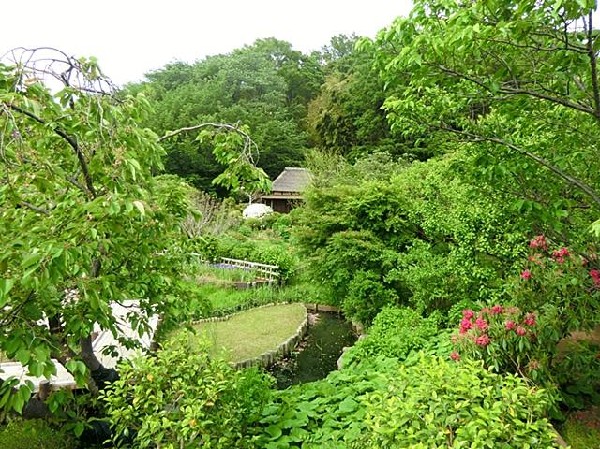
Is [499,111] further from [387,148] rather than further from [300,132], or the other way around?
[300,132]

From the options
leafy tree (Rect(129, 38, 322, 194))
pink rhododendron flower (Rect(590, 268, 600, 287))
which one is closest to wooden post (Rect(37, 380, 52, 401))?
pink rhododendron flower (Rect(590, 268, 600, 287))

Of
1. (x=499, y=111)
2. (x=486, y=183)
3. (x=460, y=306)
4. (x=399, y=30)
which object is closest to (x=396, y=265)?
(x=460, y=306)

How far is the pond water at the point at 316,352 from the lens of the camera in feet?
19.9

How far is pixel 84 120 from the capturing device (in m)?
2.12

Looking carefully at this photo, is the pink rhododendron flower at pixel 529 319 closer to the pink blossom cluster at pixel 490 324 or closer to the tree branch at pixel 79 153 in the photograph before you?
the pink blossom cluster at pixel 490 324

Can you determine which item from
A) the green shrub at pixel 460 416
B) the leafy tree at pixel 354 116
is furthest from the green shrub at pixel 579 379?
the leafy tree at pixel 354 116

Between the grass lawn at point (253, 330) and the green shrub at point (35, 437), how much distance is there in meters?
2.48

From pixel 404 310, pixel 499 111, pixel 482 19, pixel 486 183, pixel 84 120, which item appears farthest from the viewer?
pixel 404 310

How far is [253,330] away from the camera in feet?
24.3

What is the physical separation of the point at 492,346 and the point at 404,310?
2.92 m

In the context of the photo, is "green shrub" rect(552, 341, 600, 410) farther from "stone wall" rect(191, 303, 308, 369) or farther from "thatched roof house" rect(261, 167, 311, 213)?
"thatched roof house" rect(261, 167, 311, 213)

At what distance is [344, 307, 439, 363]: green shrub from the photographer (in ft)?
17.3

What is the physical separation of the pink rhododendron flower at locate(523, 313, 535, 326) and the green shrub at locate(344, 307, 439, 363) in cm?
185

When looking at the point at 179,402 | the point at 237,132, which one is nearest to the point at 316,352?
the point at 179,402
